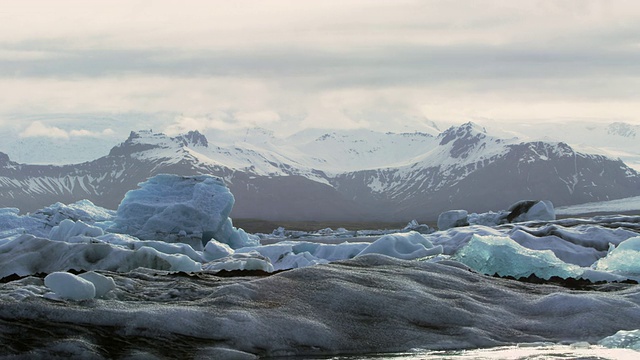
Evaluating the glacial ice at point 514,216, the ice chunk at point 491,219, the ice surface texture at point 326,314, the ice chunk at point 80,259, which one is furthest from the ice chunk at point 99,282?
the ice chunk at point 491,219

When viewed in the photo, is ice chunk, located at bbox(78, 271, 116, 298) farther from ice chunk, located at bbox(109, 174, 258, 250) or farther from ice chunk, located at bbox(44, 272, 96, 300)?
ice chunk, located at bbox(109, 174, 258, 250)

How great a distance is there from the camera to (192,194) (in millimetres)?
76938

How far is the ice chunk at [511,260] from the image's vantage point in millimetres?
32938

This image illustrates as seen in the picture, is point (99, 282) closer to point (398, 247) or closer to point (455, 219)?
point (398, 247)

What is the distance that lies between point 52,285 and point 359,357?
6831 mm

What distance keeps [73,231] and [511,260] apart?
106 ft

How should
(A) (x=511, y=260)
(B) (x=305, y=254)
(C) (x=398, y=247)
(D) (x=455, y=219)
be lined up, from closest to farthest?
(A) (x=511, y=260), (C) (x=398, y=247), (B) (x=305, y=254), (D) (x=455, y=219)

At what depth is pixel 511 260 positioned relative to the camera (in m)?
33.7

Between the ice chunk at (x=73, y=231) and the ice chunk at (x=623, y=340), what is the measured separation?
40726 millimetres

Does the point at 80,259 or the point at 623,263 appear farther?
the point at 623,263

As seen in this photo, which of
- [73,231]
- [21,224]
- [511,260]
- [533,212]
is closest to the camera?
[511,260]

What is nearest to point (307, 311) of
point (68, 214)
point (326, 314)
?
point (326, 314)

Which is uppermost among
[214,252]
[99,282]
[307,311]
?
[99,282]

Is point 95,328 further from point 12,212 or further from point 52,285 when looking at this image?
point 12,212
